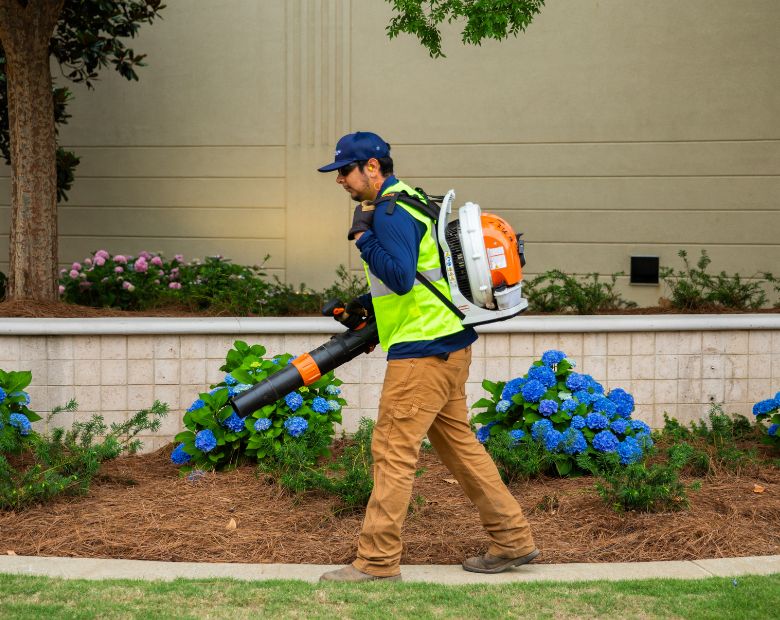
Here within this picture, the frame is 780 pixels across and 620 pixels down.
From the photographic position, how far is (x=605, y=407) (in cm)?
569

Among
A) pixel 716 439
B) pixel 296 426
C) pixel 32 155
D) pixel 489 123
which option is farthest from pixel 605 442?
pixel 489 123

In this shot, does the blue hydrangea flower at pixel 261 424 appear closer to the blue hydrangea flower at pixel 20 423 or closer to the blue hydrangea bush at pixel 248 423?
the blue hydrangea bush at pixel 248 423

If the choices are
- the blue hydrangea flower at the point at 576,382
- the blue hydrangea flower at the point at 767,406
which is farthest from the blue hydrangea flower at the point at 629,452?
the blue hydrangea flower at the point at 767,406

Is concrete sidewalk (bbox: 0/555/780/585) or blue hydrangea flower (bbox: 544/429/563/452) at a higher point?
blue hydrangea flower (bbox: 544/429/563/452)

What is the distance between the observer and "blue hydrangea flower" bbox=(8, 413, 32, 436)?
5590mm

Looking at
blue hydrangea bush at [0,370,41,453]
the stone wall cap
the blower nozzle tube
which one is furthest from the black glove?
the stone wall cap

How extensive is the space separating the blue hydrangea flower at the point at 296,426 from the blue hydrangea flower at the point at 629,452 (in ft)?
5.60

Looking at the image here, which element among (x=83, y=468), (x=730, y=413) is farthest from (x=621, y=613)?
(x=730, y=413)

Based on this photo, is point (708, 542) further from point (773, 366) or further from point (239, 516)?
point (773, 366)

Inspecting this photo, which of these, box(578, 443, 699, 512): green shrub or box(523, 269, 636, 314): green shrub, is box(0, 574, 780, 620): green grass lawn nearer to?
box(578, 443, 699, 512): green shrub

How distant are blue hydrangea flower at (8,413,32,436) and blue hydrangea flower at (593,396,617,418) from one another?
10.3ft

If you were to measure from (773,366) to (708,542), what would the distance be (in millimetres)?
2728

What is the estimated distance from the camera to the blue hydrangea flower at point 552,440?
18.2ft

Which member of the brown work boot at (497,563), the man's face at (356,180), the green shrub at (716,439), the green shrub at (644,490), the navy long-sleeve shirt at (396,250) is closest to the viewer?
the navy long-sleeve shirt at (396,250)
